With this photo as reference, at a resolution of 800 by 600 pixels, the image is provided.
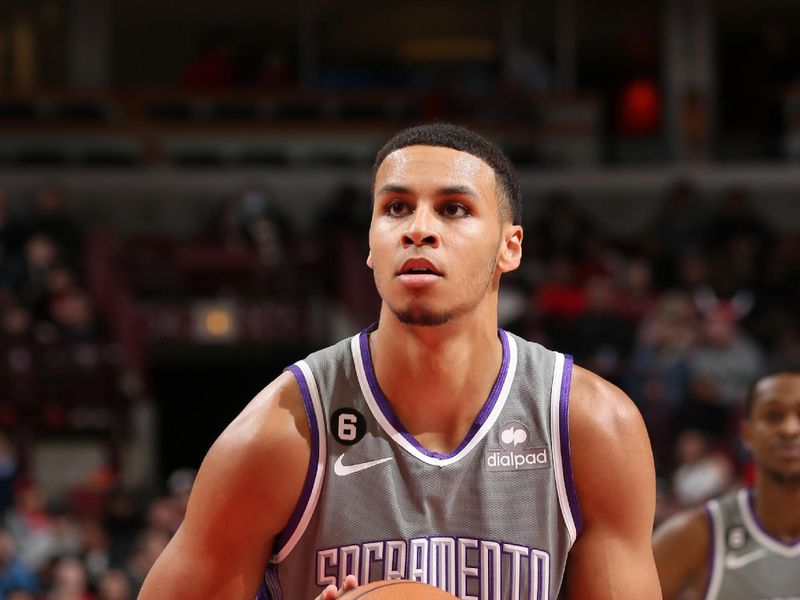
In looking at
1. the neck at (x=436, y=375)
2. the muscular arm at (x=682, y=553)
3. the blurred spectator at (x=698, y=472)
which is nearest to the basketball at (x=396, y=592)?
the neck at (x=436, y=375)

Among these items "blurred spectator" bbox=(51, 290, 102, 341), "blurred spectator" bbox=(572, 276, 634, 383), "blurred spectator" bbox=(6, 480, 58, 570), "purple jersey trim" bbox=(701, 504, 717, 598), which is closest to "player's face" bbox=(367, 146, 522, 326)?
"purple jersey trim" bbox=(701, 504, 717, 598)

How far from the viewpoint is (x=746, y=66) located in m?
18.7

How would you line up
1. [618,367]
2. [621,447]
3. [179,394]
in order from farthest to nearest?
[179,394] → [618,367] → [621,447]

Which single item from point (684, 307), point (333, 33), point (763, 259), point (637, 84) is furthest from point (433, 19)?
point (684, 307)

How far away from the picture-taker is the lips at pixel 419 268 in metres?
3.10

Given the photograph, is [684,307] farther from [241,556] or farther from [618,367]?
[241,556]

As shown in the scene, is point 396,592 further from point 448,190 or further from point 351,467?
point 448,190

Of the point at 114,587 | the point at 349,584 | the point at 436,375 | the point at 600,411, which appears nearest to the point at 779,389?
the point at 600,411

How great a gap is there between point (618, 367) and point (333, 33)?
8.80 meters

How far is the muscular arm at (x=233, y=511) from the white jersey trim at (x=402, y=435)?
0.21 meters

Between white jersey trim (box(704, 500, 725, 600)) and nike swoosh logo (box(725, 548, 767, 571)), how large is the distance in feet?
0.07

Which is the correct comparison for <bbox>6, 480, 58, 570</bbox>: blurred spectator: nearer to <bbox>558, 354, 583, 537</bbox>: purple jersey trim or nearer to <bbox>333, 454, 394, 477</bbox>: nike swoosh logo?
<bbox>333, 454, 394, 477</bbox>: nike swoosh logo

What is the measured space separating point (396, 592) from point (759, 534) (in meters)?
2.25

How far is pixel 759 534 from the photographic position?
4.88m
